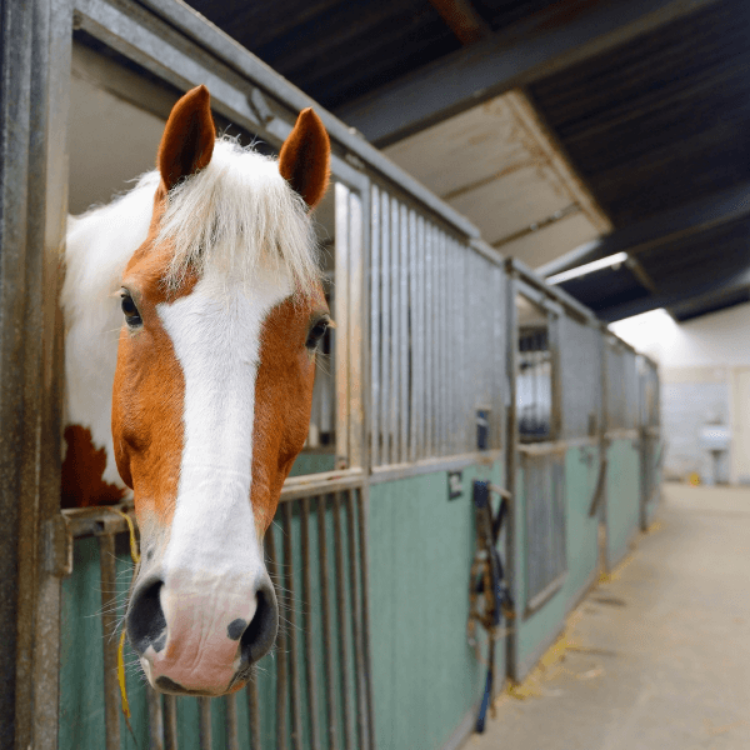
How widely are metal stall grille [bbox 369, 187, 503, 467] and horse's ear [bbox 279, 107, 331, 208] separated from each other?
27.5 inches

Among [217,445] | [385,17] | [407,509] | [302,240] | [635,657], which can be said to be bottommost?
[635,657]

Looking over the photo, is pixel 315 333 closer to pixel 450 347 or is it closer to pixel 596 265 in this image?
pixel 450 347

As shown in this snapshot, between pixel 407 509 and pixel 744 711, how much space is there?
1909 mm

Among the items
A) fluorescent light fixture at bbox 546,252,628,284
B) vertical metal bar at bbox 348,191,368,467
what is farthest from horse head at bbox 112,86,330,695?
fluorescent light fixture at bbox 546,252,628,284

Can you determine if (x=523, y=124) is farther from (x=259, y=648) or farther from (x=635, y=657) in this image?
(x=259, y=648)

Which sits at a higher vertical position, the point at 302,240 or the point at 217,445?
the point at 302,240

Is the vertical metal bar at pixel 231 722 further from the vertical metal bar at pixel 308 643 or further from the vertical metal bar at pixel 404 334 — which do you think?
the vertical metal bar at pixel 404 334

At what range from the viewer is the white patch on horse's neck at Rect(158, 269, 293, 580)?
63 cm

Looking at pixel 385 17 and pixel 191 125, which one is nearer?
pixel 191 125

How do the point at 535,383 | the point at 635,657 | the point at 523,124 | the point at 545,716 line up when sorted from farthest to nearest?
the point at 535,383
the point at 523,124
the point at 635,657
the point at 545,716

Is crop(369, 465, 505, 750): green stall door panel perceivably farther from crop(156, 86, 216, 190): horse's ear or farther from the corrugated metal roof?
the corrugated metal roof

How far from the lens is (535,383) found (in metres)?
4.59

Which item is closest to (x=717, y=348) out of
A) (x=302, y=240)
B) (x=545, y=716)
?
(x=545, y=716)

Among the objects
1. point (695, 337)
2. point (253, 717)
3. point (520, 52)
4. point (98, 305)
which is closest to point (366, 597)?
point (253, 717)
